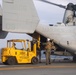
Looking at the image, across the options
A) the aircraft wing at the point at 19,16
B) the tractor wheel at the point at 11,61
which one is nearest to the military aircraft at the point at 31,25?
the aircraft wing at the point at 19,16

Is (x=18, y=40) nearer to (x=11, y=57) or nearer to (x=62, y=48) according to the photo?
(x=11, y=57)

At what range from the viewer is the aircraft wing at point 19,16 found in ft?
69.9

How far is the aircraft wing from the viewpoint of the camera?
21312 mm

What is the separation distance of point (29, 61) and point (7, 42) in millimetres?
2505

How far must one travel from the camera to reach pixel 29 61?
2334cm

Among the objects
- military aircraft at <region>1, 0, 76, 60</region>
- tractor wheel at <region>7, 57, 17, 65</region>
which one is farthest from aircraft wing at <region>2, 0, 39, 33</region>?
tractor wheel at <region>7, 57, 17, 65</region>

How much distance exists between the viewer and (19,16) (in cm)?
2230

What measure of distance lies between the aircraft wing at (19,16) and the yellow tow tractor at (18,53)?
1.51m

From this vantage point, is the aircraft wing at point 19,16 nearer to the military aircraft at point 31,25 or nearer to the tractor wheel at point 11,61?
the military aircraft at point 31,25

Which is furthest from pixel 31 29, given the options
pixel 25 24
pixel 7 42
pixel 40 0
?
pixel 40 0

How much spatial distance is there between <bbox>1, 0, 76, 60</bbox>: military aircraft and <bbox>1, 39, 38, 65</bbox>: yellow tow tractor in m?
1.38

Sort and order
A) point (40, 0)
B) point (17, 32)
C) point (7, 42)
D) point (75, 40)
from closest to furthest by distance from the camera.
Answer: point (17, 32) < point (7, 42) < point (75, 40) < point (40, 0)

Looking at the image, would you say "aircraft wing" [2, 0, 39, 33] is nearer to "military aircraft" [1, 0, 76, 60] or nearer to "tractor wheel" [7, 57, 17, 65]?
"military aircraft" [1, 0, 76, 60]

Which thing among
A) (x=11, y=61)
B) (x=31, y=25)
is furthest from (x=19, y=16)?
(x=11, y=61)
